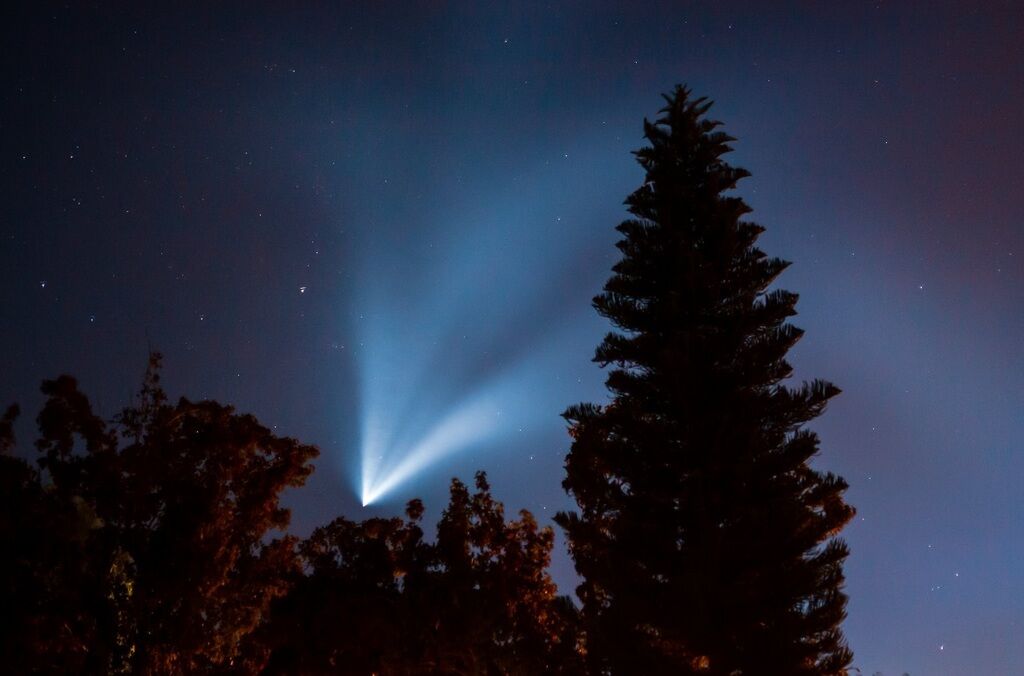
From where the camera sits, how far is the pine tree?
1185 cm

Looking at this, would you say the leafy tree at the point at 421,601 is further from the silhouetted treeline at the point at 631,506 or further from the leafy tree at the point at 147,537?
the leafy tree at the point at 147,537

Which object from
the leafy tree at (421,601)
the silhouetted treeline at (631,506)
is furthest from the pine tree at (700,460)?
the leafy tree at (421,601)

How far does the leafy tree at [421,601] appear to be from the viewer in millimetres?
20078

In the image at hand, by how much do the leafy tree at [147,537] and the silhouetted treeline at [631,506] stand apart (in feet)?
0.11

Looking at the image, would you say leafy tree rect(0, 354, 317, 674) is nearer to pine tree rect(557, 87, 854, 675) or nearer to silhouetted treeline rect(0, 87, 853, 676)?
silhouetted treeline rect(0, 87, 853, 676)

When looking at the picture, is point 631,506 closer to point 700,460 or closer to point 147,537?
point 700,460

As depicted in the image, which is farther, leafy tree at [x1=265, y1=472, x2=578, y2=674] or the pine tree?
leafy tree at [x1=265, y1=472, x2=578, y2=674]

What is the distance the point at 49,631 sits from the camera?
1320 cm

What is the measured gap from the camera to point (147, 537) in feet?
49.4

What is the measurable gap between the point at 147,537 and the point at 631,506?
8893 millimetres

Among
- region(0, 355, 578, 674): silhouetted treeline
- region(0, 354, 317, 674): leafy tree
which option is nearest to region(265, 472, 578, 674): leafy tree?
region(0, 355, 578, 674): silhouetted treeline

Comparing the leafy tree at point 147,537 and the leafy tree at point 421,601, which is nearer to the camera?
the leafy tree at point 147,537

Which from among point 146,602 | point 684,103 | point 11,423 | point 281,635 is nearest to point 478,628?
point 281,635

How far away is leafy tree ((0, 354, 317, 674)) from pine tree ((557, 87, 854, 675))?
21.6 feet
